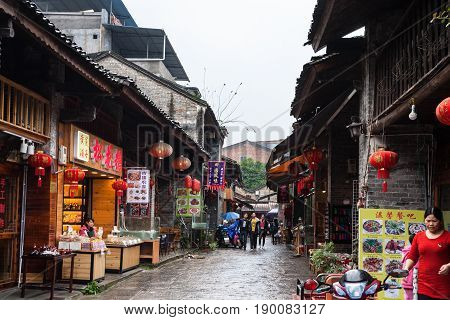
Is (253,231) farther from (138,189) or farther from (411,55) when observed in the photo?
(411,55)

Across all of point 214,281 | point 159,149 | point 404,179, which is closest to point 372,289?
point 404,179

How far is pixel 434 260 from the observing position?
19.0 feet

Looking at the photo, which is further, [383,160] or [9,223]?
[9,223]

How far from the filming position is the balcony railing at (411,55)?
6.88m

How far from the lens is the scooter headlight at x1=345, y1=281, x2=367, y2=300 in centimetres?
558

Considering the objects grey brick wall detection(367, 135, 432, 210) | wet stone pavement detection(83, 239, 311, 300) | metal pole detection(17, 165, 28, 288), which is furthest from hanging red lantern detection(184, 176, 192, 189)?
grey brick wall detection(367, 135, 432, 210)

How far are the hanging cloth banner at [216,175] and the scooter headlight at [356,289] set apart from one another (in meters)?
19.6

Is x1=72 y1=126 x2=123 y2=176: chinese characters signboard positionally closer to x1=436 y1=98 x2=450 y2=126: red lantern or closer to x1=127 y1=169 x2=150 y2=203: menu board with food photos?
x1=127 y1=169 x2=150 y2=203: menu board with food photos

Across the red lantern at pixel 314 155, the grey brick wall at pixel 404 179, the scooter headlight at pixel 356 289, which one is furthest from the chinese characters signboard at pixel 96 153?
the scooter headlight at pixel 356 289

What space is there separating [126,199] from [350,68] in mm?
7426

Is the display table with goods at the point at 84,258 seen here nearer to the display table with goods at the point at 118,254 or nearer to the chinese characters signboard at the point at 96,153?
the chinese characters signboard at the point at 96,153

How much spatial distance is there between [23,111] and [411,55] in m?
6.21

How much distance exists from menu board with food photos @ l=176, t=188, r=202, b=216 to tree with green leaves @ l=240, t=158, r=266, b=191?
3640 centimetres
